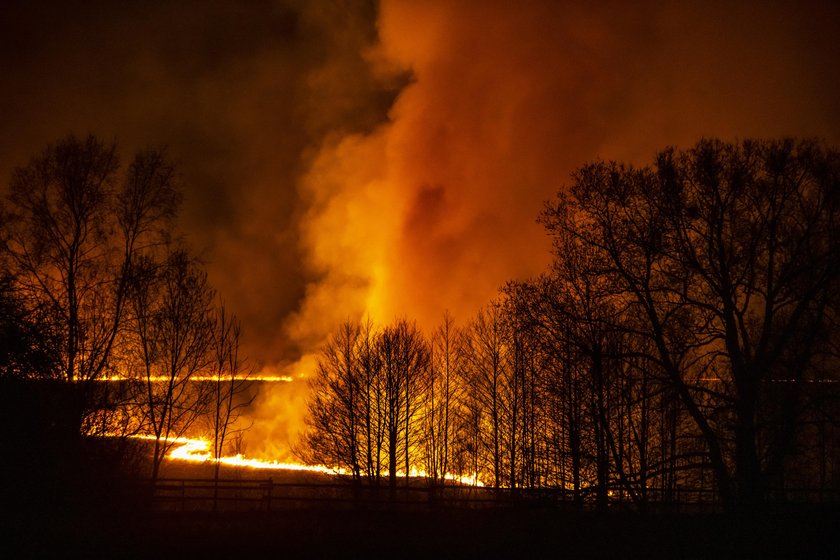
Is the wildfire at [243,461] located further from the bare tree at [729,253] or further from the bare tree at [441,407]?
the bare tree at [729,253]

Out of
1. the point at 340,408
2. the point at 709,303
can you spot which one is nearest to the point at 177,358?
the point at 340,408

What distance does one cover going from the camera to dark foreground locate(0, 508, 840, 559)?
1502 centimetres

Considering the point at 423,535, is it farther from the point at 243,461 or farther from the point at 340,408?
the point at 243,461

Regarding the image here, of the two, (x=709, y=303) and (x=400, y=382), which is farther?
(x=400, y=382)

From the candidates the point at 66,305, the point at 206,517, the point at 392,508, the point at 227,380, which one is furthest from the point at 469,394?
the point at 66,305

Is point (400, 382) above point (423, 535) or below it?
above

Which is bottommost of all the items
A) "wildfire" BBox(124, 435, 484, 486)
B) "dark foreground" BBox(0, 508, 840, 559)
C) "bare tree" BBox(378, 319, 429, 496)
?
"dark foreground" BBox(0, 508, 840, 559)

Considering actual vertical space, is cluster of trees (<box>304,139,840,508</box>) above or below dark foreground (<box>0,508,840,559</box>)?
above

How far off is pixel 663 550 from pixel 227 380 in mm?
26396

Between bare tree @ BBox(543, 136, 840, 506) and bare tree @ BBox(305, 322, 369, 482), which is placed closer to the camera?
bare tree @ BBox(543, 136, 840, 506)

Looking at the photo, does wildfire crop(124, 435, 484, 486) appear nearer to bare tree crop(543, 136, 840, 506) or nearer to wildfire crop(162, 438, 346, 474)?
wildfire crop(162, 438, 346, 474)

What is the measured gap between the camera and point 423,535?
17562 millimetres

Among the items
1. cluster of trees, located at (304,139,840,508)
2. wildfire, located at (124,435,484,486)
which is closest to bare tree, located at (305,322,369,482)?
wildfire, located at (124,435,484,486)

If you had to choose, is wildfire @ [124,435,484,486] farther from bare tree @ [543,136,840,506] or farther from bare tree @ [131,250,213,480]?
bare tree @ [543,136,840,506]
